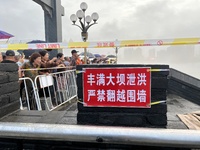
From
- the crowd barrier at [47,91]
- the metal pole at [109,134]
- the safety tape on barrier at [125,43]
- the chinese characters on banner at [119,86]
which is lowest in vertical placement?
the crowd barrier at [47,91]

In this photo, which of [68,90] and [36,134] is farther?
[68,90]

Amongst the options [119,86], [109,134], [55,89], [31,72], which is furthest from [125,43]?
[109,134]

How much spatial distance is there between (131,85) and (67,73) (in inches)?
163

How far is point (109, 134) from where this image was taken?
1243 millimetres

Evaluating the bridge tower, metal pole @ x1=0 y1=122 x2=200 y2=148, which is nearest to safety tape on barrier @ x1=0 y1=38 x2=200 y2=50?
metal pole @ x1=0 y1=122 x2=200 y2=148

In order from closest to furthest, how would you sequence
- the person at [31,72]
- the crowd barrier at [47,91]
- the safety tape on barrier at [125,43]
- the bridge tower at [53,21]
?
the crowd barrier at [47,91] → the person at [31,72] → the safety tape on barrier at [125,43] → the bridge tower at [53,21]

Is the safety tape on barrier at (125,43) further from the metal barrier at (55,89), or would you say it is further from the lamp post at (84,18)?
the lamp post at (84,18)

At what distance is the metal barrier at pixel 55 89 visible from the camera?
4.50 m

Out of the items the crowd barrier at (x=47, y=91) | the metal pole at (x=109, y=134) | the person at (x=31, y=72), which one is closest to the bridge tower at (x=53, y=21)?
the crowd barrier at (x=47, y=91)

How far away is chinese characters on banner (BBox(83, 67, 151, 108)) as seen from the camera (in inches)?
74.0

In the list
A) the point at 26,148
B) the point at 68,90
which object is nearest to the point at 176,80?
the point at 68,90

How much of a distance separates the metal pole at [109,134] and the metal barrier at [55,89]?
2.92 metres

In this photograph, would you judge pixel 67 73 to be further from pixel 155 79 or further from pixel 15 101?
pixel 155 79

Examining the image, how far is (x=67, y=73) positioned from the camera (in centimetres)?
586
